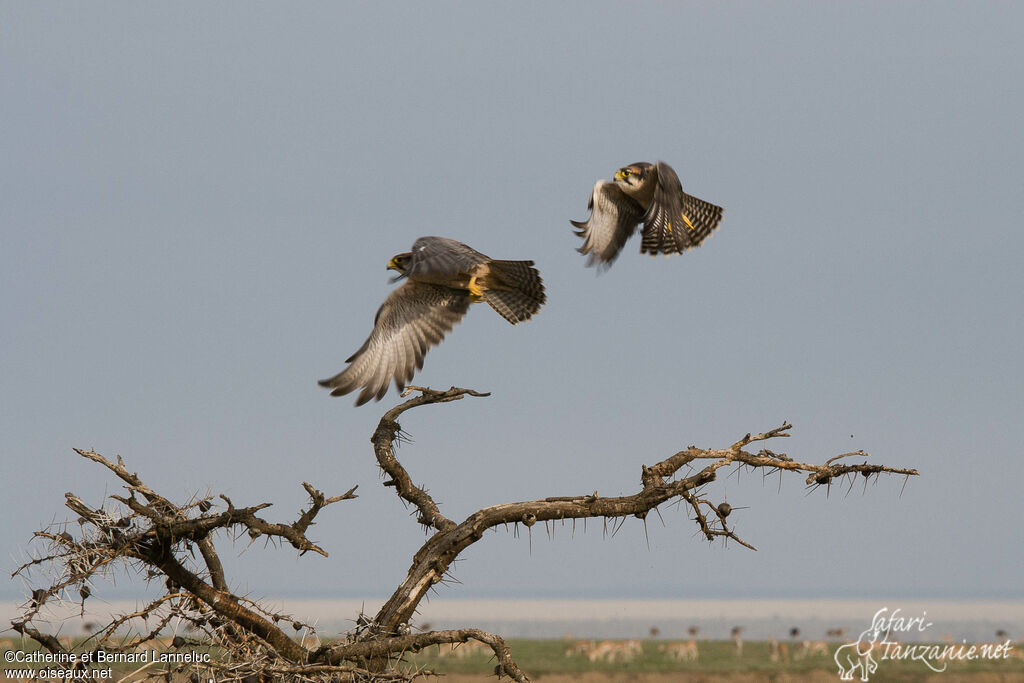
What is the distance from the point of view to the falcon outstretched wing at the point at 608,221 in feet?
37.2

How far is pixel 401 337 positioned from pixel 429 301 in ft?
2.17

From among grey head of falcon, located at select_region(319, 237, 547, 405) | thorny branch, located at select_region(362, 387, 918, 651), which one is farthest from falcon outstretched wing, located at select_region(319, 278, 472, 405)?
thorny branch, located at select_region(362, 387, 918, 651)

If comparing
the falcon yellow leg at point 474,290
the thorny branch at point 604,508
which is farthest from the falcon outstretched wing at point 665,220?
the thorny branch at point 604,508

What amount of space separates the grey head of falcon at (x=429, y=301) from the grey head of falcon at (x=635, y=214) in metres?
1.57

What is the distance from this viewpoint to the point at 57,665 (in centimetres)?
602

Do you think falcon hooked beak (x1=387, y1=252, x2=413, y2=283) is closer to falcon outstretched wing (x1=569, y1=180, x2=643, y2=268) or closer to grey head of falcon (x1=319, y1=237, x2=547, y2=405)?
grey head of falcon (x1=319, y1=237, x2=547, y2=405)

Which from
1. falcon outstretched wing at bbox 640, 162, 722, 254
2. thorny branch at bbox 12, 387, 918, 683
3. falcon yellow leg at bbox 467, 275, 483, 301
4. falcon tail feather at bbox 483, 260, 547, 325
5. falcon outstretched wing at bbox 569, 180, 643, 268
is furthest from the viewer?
falcon outstretched wing at bbox 569, 180, 643, 268

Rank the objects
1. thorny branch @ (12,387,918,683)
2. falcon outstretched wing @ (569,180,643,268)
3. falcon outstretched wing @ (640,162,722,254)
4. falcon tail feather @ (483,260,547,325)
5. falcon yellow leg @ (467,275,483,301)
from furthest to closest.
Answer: falcon outstretched wing @ (569,180,643,268), falcon outstretched wing @ (640,162,722,254), falcon tail feather @ (483,260,547,325), falcon yellow leg @ (467,275,483,301), thorny branch @ (12,387,918,683)

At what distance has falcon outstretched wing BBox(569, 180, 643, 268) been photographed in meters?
11.4

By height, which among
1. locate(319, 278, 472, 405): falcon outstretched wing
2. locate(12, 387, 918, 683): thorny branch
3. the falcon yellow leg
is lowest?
locate(12, 387, 918, 683): thorny branch

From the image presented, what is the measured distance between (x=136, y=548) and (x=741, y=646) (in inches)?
1869

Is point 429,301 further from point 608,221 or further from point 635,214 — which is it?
point 635,214

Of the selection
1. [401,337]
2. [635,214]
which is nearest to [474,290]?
[401,337]

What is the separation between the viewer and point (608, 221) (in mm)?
11672
